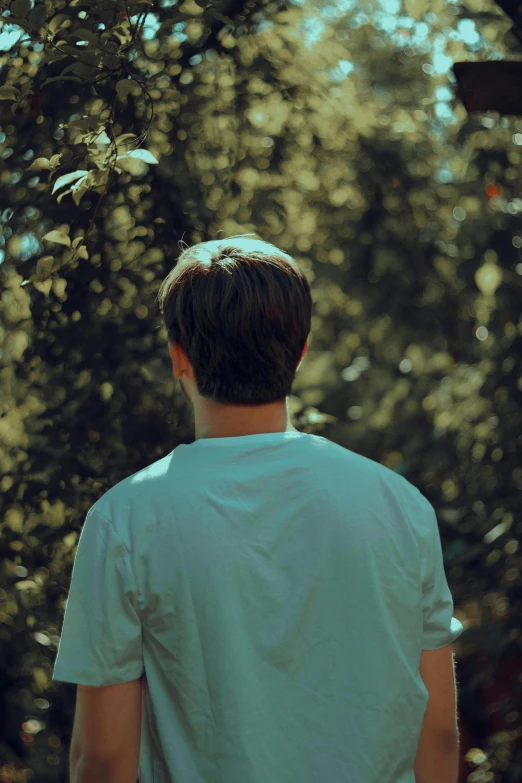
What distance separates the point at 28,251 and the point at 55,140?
Result: 325mm

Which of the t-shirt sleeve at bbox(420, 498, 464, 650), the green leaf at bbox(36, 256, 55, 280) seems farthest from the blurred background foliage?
the t-shirt sleeve at bbox(420, 498, 464, 650)

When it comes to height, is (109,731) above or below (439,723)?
above

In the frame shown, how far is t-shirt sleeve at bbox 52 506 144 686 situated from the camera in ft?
3.75

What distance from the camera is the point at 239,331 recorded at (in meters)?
1.22

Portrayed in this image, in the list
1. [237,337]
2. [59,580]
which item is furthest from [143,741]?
[59,580]

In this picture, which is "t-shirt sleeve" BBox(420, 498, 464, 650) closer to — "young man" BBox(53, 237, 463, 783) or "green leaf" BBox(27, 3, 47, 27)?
"young man" BBox(53, 237, 463, 783)

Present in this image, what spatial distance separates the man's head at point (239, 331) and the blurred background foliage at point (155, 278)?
1.09 metres

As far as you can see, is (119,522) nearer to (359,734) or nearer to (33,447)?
(359,734)

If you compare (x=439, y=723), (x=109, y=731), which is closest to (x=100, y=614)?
(x=109, y=731)

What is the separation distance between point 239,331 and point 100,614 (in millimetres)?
380

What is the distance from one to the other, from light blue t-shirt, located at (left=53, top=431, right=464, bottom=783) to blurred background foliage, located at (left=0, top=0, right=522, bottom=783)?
1.30 m

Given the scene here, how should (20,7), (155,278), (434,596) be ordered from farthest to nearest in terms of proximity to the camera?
1. (155,278)
2. (20,7)
3. (434,596)

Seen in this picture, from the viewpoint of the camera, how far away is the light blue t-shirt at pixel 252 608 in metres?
1.14

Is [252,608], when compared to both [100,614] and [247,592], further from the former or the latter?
[100,614]
